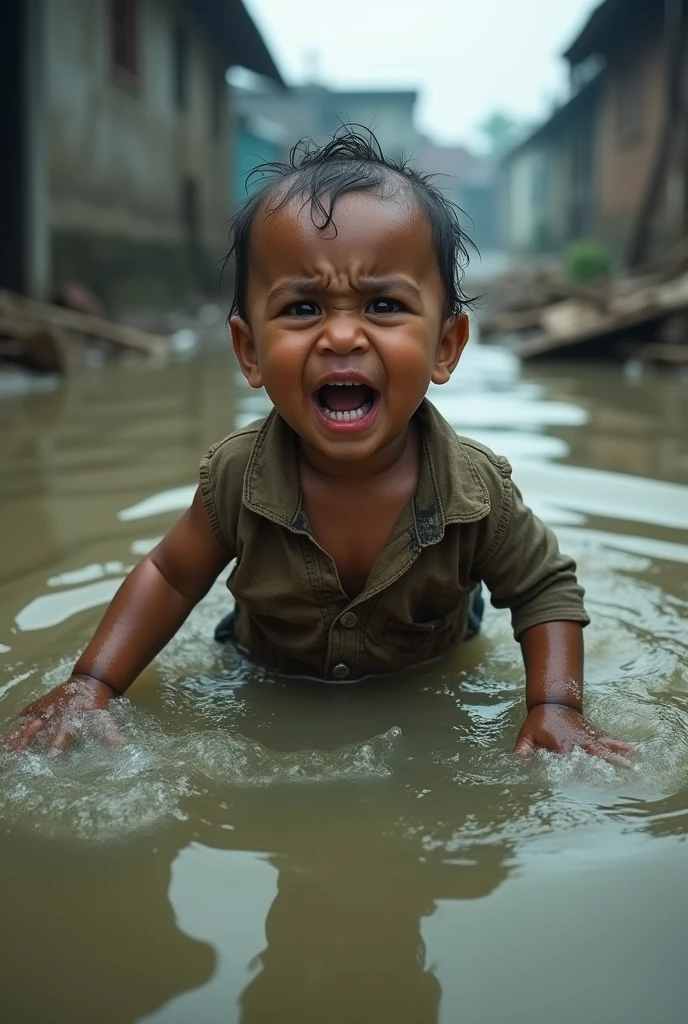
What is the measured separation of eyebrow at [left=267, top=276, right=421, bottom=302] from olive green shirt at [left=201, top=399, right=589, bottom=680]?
0.29 metres

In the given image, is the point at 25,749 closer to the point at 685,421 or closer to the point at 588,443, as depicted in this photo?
the point at 588,443

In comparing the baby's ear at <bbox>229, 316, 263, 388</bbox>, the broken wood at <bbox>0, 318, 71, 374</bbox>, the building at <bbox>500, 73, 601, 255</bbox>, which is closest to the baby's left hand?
the baby's ear at <bbox>229, 316, 263, 388</bbox>

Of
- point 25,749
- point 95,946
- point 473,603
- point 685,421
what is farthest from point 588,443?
point 95,946

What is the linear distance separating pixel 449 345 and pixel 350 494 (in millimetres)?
310

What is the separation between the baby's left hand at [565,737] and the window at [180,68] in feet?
45.2

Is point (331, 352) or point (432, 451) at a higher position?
point (331, 352)

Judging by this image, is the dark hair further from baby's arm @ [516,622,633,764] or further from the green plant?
the green plant

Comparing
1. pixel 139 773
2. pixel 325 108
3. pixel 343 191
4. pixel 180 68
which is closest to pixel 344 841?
pixel 139 773

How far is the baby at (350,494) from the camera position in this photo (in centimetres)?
171

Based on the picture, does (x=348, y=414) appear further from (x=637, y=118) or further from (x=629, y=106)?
(x=629, y=106)

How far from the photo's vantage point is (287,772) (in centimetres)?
157

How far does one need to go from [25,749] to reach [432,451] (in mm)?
830

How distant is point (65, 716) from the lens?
5.62ft

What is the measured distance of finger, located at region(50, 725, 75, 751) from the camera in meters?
1.64
